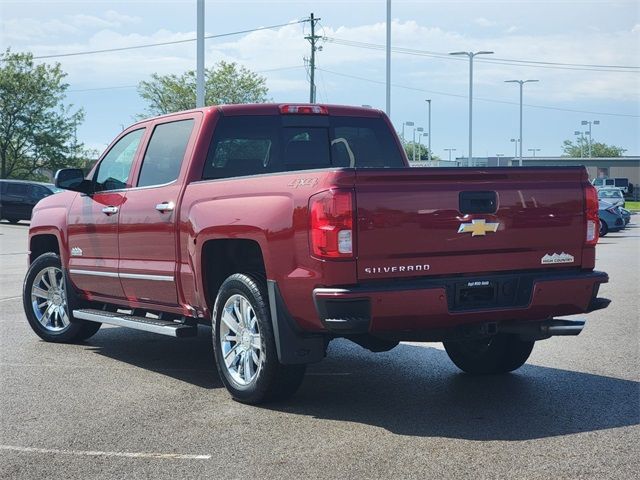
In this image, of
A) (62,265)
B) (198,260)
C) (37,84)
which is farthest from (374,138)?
(37,84)

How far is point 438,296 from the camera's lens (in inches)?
236

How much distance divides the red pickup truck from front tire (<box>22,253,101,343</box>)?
40.6 inches

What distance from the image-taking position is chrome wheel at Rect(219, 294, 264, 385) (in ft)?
21.6

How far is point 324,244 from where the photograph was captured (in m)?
5.83

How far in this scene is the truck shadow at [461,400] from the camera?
19.5 ft

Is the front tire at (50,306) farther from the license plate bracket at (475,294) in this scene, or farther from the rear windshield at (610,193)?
the rear windshield at (610,193)

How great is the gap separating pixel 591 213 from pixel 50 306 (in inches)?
215

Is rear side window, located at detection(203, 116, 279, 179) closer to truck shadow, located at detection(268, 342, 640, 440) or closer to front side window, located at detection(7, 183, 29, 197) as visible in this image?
truck shadow, located at detection(268, 342, 640, 440)

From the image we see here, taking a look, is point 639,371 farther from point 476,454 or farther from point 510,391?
point 476,454

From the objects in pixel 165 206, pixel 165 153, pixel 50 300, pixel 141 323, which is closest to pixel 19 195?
pixel 50 300

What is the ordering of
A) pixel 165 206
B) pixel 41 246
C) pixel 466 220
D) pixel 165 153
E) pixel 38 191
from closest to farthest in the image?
pixel 466 220
pixel 165 206
pixel 165 153
pixel 41 246
pixel 38 191

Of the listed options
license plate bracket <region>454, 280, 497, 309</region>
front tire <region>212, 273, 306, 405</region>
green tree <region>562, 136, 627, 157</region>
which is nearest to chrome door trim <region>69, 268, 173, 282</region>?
front tire <region>212, 273, 306, 405</region>

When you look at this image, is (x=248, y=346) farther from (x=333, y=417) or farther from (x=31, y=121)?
(x=31, y=121)

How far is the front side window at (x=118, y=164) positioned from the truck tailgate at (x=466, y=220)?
3.26m
